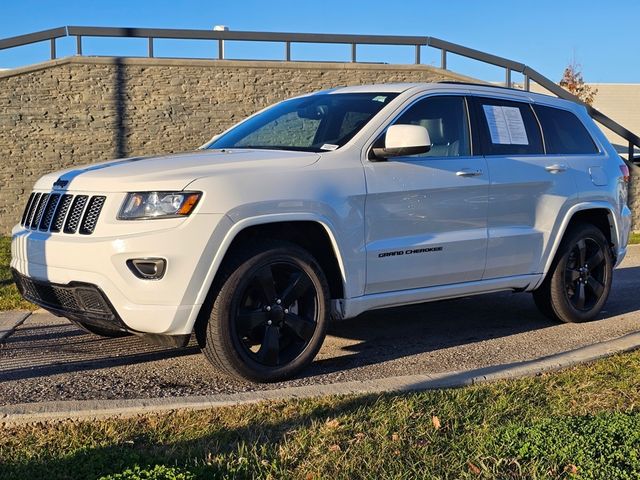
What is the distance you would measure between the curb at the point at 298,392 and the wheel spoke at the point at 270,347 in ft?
0.98

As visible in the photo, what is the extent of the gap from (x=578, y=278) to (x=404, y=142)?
8.20 ft

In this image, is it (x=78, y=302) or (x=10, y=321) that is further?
(x=10, y=321)

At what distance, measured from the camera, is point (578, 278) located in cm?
666

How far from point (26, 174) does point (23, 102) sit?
1.44 metres

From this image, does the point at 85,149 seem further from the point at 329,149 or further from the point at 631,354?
the point at 631,354

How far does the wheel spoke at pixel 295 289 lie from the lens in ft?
15.6

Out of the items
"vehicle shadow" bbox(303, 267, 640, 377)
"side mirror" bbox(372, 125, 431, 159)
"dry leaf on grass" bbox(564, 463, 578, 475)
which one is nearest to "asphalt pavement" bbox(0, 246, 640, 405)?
"vehicle shadow" bbox(303, 267, 640, 377)

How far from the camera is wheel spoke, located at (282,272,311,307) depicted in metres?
4.76

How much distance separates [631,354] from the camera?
5.38m

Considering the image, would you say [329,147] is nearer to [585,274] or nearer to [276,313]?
[276,313]

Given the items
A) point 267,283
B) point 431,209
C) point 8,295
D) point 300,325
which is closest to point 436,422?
point 300,325

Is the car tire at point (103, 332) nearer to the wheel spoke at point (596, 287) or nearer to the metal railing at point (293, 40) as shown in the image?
the wheel spoke at point (596, 287)

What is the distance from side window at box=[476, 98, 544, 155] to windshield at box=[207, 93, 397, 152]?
87 centimetres

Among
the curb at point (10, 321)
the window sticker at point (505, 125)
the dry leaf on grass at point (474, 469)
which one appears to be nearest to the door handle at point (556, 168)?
the window sticker at point (505, 125)
